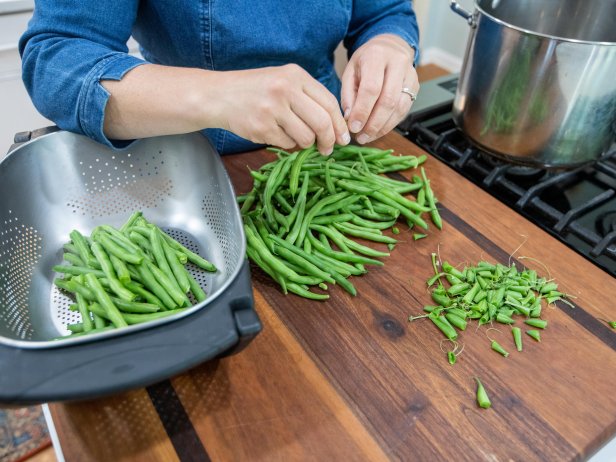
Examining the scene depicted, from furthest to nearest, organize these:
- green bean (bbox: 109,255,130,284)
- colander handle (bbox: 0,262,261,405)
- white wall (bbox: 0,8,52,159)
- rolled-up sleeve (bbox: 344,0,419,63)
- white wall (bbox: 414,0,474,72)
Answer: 1. white wall (bbox: 414,0,474,72)
2. white wall (bbox: 0,8,52,159)
3. rolled-up sleeve (bbox: 344,0,419,63)
4. green bean (bbox: 109,255,130,284)
5. colander handle (bbox: 0,262,261,405)

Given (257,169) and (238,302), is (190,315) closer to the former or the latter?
(238,302)

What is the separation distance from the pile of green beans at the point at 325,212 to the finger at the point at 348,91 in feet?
0.42

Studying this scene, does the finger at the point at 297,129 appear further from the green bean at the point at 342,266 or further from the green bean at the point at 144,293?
the green bean at the point at 144,293

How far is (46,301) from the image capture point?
868 mm

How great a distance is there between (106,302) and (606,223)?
3.37ft

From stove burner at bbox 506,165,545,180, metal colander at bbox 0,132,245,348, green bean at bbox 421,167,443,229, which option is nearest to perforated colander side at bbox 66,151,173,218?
metal colander at bbox 0,132,245,348

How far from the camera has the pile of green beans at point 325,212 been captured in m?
0.95

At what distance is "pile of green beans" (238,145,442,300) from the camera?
953mm

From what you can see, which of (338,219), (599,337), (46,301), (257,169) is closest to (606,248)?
(599,337)

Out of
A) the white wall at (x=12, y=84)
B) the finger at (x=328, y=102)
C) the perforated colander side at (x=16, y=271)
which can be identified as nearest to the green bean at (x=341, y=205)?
the finger at (x=328, y=102)

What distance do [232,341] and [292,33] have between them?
0.77 m

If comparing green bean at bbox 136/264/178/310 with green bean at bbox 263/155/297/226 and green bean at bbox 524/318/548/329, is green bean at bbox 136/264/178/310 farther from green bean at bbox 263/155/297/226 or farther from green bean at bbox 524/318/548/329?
green bean at bbox 524/318/548/329

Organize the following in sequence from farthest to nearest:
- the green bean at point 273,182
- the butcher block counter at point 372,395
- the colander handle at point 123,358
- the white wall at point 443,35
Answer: the white wall at point 443,35 < the green bean at point 273,182 < the butcher block counter at point 372,395 < the colander handle at point 123,358

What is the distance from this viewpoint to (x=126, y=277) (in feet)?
2.70
